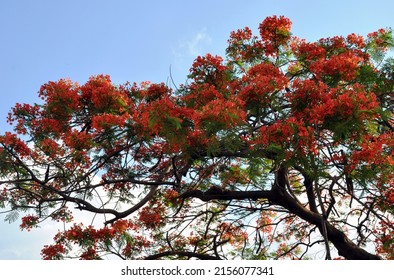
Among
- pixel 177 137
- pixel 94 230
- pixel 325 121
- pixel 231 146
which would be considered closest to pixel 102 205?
pixel 94 230

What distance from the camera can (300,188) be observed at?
8383mm

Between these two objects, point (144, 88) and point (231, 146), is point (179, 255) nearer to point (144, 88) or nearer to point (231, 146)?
point (144, 88)

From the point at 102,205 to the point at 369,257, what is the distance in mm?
3827

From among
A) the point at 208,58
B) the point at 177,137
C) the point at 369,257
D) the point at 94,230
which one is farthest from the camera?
the point at 94,230

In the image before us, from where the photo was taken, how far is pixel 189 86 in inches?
263

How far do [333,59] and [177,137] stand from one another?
2.55 meters

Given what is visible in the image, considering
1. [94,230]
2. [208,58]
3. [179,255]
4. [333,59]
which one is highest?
[208,58]

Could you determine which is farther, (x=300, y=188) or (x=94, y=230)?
(x=300, y=188)

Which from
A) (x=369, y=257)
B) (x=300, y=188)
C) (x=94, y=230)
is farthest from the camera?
(x=300, y=188)

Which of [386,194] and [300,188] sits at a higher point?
[300,188]

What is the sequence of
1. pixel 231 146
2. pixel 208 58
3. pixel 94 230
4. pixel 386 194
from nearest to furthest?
pixel 231 146 → pixel 386 194 → pixel 208 58 → pixel 94 230
